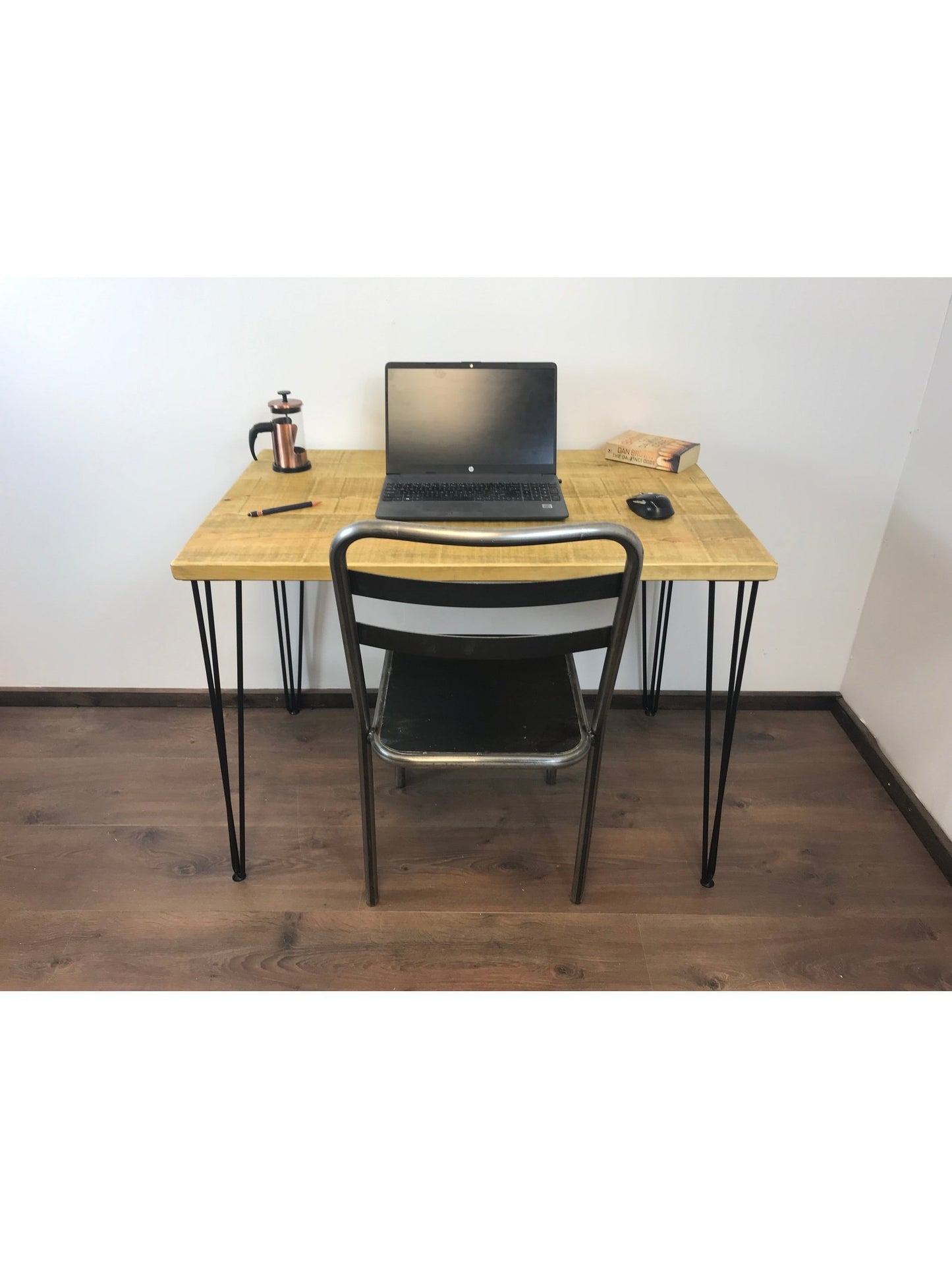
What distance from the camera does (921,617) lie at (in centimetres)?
188

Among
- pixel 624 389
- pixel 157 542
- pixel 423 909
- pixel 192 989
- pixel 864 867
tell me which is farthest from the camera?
pixel 157 542

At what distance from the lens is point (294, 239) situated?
67.7 inches

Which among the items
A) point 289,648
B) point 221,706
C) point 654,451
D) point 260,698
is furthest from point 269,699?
point 654,451

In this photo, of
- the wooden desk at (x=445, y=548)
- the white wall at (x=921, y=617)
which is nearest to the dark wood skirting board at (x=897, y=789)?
the white wall at (x=921, y=617)

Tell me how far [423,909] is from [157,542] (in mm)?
1132

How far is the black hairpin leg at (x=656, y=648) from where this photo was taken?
81.7 inches

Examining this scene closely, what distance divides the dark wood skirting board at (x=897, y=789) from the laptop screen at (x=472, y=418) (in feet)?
3.61

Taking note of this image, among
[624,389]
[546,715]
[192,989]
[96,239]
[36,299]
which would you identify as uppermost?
[96,239]

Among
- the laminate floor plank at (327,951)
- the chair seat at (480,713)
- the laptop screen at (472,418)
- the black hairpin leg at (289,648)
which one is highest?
the laptop screen at (472,418)

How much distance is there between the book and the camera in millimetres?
1773

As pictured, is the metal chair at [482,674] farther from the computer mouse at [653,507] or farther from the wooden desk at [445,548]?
the computer mouse at [653,507]

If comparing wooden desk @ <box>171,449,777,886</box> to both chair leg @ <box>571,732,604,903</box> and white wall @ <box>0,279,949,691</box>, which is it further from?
chair leg @ <box>571,732,604,903</box>

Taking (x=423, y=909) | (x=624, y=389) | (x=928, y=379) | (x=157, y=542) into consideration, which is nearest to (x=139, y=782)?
(x=157, y=542)

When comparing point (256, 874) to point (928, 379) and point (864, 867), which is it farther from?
point (928, 379)
